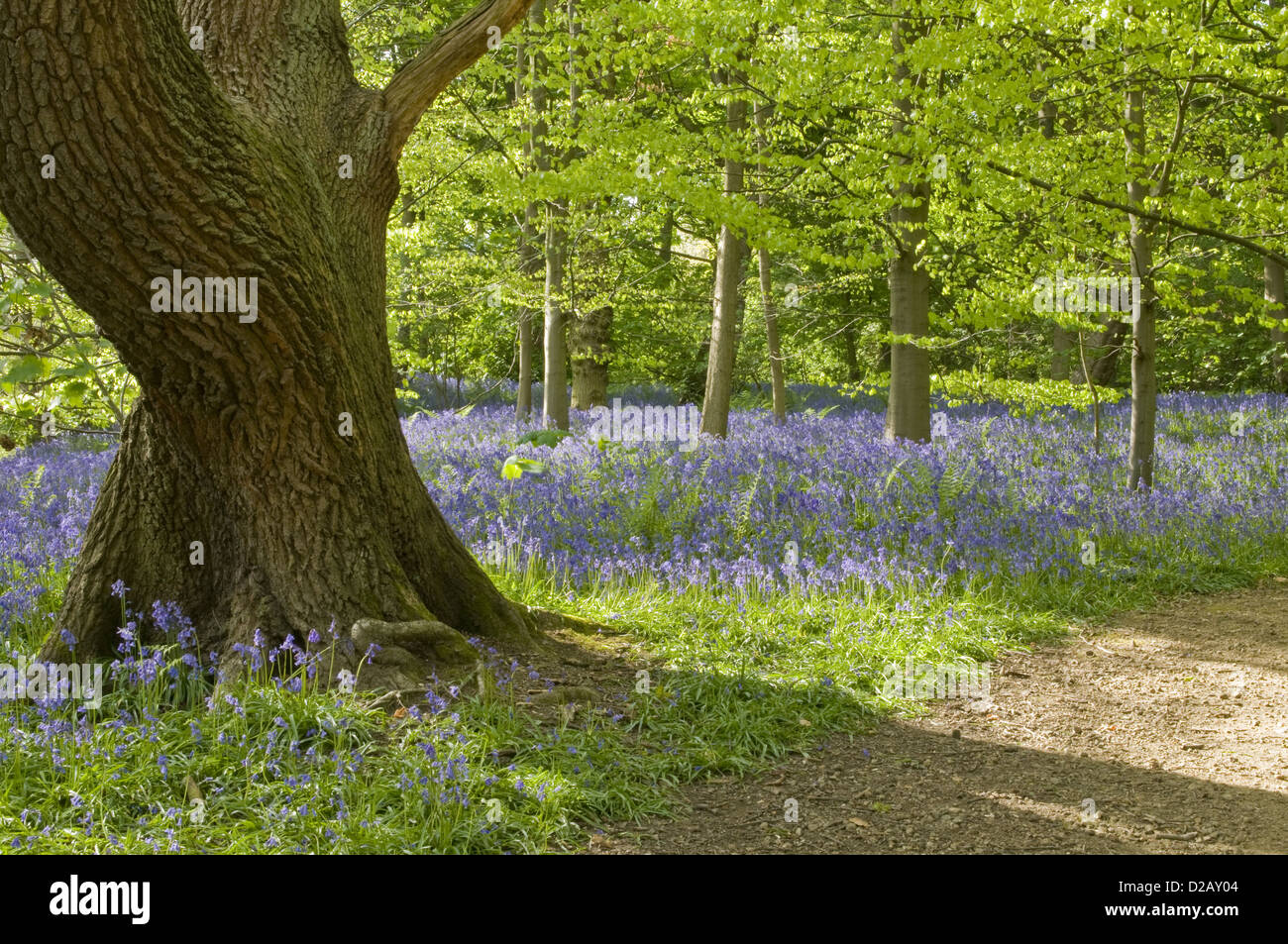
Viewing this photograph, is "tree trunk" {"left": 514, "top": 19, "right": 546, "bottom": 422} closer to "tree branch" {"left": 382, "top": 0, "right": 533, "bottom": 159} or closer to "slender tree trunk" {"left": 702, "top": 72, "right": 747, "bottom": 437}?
"slender tree trunk" {"left": 702, "top": 72, "right": 747, "bottom": 437}

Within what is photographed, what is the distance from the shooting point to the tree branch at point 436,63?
5000 mm

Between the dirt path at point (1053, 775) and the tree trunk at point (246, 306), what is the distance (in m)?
1.68

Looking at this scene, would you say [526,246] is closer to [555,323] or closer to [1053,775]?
[555,323]

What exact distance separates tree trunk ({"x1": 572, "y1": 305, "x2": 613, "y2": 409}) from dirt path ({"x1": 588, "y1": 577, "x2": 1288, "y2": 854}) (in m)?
12.5

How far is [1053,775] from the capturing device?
14.7 ft

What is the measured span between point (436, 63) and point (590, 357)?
12946 mm

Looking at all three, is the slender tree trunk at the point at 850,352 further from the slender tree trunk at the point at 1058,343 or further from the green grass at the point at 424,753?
the green grass at the point at 424,753

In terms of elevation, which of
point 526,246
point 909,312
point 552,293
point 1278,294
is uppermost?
point 526,246

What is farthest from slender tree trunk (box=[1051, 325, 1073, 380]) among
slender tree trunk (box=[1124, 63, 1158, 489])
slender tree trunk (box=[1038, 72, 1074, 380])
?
slender tree trunk (box=[1124, 63, 1158, 489])

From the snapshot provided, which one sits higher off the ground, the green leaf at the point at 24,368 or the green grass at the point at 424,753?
the green leaf at the point at 24,368

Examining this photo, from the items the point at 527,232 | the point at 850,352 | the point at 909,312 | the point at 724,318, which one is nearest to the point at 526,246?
the point at 527,232

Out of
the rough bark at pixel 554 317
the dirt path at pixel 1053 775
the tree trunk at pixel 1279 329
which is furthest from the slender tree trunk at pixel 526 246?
the tree trunk at pixel 1279 329

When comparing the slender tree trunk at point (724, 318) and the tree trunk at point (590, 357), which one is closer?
the slender tree trunk at point (724, 318)
